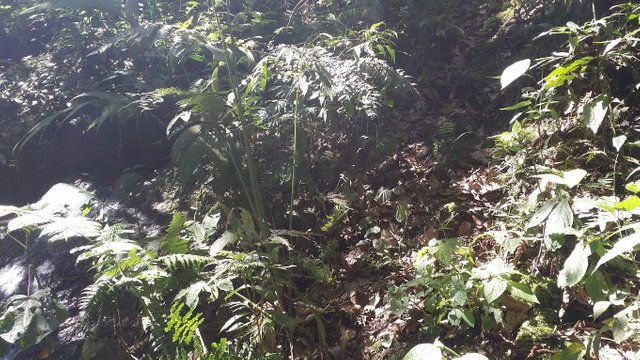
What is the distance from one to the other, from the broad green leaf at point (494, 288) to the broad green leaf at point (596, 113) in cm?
86

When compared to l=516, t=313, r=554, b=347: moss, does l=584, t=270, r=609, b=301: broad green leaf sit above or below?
above

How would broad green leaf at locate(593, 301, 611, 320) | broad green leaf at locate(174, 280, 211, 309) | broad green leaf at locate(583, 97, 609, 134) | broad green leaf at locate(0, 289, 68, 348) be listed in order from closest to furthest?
broad green leaf at locate(593, 301, 611, 320) < broad green leaf at locate(0, 289, 68, 348) < broad green leaf at locate(174, 280, 211, 309) < broad green leaf at locate(583, 97, 609, 134)

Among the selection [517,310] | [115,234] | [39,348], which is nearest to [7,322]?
[115,234]

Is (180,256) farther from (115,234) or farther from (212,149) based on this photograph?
(212,149)

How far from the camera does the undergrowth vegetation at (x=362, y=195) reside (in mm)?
1777

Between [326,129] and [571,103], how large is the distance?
156cm

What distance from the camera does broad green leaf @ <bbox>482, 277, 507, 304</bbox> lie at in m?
1.63

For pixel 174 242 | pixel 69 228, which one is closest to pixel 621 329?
pixel 174 242

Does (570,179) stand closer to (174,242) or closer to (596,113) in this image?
(596,113)

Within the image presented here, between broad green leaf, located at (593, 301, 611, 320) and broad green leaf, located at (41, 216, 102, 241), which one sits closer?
broad green leaf, located at (593, 301, 611, 320)

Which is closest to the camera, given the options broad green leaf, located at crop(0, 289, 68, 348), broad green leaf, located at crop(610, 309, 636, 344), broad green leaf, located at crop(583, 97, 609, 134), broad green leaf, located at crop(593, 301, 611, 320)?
broad green leaf, located at crop(610, 309, 636, 344)

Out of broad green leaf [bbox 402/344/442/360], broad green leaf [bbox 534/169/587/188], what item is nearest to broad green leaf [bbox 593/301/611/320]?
broad green leaf [bbox 534/169/587/188]

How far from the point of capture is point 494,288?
5.41ft

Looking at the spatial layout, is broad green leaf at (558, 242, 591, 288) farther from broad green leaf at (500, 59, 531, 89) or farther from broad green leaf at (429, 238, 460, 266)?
broad green leaf at (500, 59, 531, 89)
